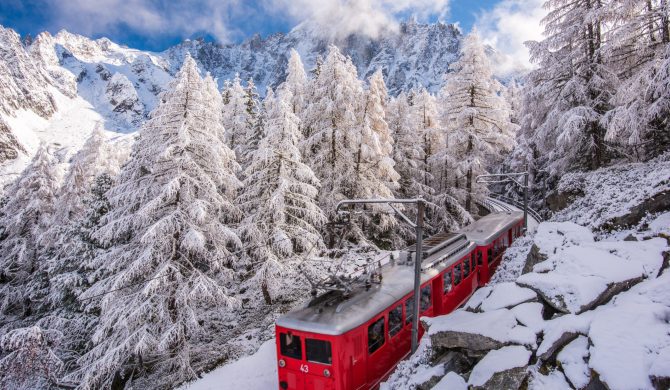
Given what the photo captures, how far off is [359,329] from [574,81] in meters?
16.5

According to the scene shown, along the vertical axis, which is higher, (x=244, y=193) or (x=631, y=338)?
(x=244, y=193)

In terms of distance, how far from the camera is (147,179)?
14258 mm

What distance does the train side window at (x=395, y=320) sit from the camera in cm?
1024

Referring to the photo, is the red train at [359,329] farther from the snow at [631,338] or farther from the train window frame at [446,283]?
the snow at [631,338]

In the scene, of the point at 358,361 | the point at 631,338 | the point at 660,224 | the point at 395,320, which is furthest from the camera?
the point at 395,320

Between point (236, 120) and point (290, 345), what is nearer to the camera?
point (290, 345)

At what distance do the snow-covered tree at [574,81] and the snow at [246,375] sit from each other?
15157mm

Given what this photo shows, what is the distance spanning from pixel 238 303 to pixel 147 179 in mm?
5652

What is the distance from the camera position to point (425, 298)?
474 inches

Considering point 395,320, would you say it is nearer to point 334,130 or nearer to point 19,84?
point 334,130

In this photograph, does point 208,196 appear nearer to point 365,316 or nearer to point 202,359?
point 202,359

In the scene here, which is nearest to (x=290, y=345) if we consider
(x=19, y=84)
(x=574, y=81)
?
(x=574, y=81)

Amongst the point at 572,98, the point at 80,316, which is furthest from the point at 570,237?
the point at 80,316

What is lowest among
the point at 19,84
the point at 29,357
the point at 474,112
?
the point at 29,357
